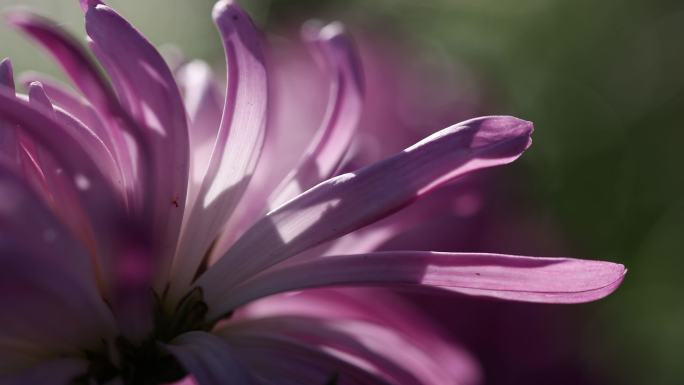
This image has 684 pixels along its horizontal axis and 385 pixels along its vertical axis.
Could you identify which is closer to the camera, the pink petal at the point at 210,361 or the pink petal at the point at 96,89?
the pink petal at the point at 210,361

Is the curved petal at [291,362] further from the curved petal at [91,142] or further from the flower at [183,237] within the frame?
the curved petal at [91,142]

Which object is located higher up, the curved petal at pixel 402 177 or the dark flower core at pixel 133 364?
the curved petal at pixel 402 177

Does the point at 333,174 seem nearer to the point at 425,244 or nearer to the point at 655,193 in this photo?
the point at 425,244

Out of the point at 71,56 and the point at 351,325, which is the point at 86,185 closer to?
the point at 71,56

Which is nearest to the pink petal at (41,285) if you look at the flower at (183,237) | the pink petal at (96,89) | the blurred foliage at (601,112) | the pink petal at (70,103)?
the flower at (183,237)

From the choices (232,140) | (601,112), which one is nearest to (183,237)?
(232,140)

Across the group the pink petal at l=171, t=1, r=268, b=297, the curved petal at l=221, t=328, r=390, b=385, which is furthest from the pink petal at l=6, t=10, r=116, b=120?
the curved petal at l=221, t=328, r=390, b=385

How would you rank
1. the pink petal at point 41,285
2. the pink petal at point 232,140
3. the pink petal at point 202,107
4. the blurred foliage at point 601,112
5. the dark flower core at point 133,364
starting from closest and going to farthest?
the pink petal at point 41,285 < the dark flower core at point 133,364 < the pink petal at point 232,140 < the pink petal at point 202,107 < the blurred foliage at point 601,112
